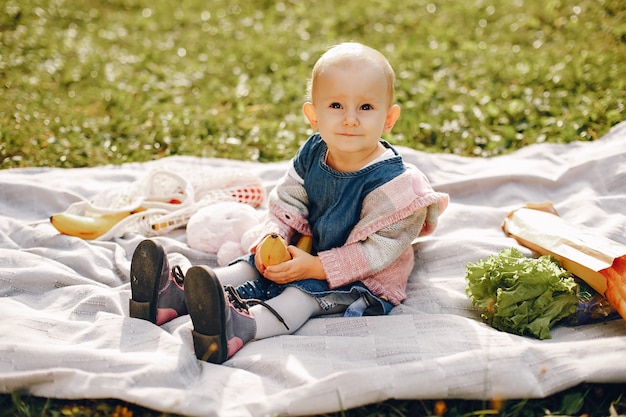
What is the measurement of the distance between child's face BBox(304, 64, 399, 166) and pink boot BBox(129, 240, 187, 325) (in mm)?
832

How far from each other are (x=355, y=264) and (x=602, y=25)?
176 inches

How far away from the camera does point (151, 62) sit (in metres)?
6.14

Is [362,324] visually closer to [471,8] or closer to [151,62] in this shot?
[151,62]

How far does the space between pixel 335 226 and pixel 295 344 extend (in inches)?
22.1

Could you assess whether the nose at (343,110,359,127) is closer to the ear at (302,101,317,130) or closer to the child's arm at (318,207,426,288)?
the ear at (302,101,317,130)

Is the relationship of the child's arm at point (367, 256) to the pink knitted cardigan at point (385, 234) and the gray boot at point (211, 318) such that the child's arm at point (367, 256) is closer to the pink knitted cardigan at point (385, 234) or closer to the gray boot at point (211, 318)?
the pink knitted cardigan at point (385, 234)

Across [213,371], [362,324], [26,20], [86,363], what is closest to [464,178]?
[362,324]

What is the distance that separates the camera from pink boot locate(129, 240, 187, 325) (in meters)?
2.57

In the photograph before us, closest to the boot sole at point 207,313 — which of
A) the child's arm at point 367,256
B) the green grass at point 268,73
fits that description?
the child's arm at point 367,256

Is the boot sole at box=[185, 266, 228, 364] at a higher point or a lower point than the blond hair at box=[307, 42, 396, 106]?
lower

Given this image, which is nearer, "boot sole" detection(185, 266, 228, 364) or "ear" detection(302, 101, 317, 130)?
"boot sole" detection(185, 266, 228, 364)

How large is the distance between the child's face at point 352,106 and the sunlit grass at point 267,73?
1.84 metres

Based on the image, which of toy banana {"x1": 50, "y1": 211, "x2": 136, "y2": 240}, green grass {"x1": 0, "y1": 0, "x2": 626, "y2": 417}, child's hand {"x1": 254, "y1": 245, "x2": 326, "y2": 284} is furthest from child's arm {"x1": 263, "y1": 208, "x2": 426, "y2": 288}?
green grass {"x1": 0, "y1": 0, "x2": 626, "y2": 417}

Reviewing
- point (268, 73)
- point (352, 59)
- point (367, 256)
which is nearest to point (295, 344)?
point (367, 256)
